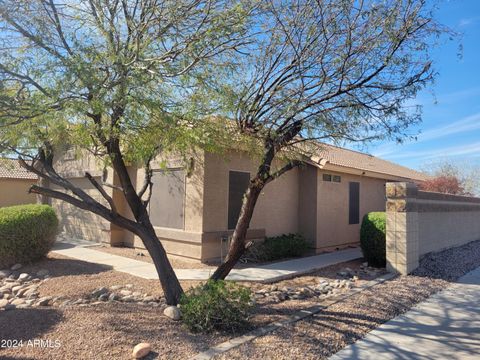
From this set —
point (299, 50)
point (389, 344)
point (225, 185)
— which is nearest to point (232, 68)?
point (299, 50)

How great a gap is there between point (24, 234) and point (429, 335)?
30.8 ft

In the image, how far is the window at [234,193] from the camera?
11.0m

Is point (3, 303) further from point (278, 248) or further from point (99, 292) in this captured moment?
point (278, 248)

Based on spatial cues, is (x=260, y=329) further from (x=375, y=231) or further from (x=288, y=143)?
(x=375, y=231)

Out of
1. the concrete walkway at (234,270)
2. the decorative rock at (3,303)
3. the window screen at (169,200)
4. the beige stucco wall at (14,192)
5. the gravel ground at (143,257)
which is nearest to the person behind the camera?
the decorative rock at (3,303)

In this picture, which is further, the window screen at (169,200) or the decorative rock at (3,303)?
the window screen at (169,200)

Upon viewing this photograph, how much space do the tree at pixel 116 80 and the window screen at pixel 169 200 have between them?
4.14m

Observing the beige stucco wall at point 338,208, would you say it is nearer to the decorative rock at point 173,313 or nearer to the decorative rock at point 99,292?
the decorative rock at point 99,292

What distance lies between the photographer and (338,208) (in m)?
14.0

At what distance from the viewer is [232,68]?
23.1ft

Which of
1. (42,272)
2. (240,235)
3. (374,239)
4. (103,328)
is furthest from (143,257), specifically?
(374,239)

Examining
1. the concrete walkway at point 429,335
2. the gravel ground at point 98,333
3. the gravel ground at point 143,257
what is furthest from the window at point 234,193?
the concrete walkway at point 429,335

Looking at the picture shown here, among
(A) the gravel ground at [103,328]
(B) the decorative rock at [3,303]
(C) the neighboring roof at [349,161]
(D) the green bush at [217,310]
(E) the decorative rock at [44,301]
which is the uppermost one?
(C) the neighboring roof at [349,161]

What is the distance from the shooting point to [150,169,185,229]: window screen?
1100 cm
